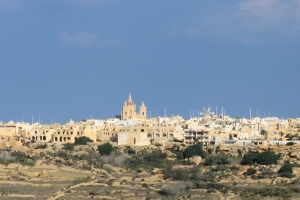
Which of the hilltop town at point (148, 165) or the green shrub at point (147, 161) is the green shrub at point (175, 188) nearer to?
the hilltop town at point (148, 165)

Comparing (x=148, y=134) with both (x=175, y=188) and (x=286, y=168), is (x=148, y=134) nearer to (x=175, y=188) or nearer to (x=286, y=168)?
(x=286, y=168)

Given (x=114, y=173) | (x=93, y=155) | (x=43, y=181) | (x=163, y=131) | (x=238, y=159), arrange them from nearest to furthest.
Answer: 1. (x=43, y=181)
2. (x=114, y=173)
3. (x=238, y=159)
4. (x=93, y=155)
5. (x=163, y=131)

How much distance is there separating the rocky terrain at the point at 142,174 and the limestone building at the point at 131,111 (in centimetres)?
4417

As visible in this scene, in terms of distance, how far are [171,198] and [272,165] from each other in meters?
14.5

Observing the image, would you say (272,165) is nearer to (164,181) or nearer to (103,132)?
(164,181)

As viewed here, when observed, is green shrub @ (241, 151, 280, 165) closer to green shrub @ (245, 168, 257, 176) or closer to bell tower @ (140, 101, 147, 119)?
green shrub @ (245, 168, 257, 176)

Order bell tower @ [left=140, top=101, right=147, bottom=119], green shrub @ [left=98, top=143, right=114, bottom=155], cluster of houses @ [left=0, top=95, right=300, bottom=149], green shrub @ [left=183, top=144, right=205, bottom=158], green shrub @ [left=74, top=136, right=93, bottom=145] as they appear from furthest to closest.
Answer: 1. bell tower @ [left=140, top=101, right=147, bottom=119]
2. green shrub @ [left=74, top=136, right=93, bottom=145]
3. cluster of houses @ [left=0, top=95, right=300, bottom=149]
4. green shrub @ [left=98, top=143, right=114, bottom=155]
5. green shrub @ [left=183, top=144, right=205, bottom=158]

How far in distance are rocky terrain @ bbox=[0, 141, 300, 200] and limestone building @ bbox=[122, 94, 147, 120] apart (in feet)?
145

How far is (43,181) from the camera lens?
4806cm

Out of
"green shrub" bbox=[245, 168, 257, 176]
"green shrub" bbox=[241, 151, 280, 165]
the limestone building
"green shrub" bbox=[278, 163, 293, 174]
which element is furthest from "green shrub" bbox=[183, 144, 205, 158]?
the limestone building

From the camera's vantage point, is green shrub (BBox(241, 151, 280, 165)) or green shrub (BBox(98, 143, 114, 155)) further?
green shrub (BBox(98, 143, 114, 155))

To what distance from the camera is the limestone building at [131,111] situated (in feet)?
367

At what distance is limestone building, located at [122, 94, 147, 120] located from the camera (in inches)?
4400

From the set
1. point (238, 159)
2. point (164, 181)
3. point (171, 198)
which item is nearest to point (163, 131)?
point (238, 159)
